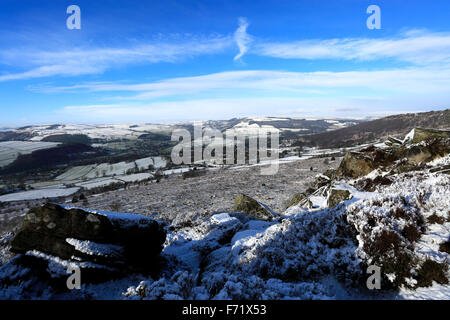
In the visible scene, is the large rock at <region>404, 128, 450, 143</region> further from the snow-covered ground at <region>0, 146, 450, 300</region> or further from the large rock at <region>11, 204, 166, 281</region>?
the large rock at <region>11, 204, 166, 281</region>

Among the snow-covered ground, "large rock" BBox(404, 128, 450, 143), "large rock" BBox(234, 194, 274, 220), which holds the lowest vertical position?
"large rock" BBox(234, 194, 274, 220)

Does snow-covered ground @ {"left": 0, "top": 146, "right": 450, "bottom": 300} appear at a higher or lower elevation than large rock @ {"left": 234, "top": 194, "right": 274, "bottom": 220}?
higher

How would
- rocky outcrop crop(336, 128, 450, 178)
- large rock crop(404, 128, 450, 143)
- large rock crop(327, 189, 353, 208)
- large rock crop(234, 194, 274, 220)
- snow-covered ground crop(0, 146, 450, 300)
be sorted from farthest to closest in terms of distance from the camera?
1. large rock crop(234, 194, 274, 220)
2. large rock crop(404, 128, 450, 143)
3. rocky outcrop crop(336, 128, 450, 178)
4. large rock crop(327, 189, 353, 208)
5. snow-covered ground crop(0, 146, 450, 300)

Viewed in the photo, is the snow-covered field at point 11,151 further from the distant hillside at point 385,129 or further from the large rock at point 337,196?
the large rock at point 337,196

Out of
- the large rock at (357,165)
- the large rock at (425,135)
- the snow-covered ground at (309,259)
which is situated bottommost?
the snow-covered ground at (309,259)

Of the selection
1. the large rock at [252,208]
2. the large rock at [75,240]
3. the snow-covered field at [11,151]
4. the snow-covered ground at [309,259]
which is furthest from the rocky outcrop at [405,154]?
the snow-covered field at [11,151]

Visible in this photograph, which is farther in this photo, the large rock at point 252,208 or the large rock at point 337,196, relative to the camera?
the large rock at point 252,208

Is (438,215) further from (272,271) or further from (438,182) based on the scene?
(272,271)

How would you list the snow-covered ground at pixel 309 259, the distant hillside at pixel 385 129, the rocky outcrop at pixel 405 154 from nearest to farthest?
1. the snow-covered ground at pixel 309 259
2. the rocky outcrop at pixel 405 154
3. the distant hillside at pixel 385 129

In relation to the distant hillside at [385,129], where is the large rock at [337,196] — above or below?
below

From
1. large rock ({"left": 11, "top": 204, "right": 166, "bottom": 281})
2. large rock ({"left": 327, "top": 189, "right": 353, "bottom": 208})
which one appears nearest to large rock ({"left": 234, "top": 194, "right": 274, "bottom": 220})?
large rock ({"left": 327, "top": 189, "right": 353, "bottom": 208})
